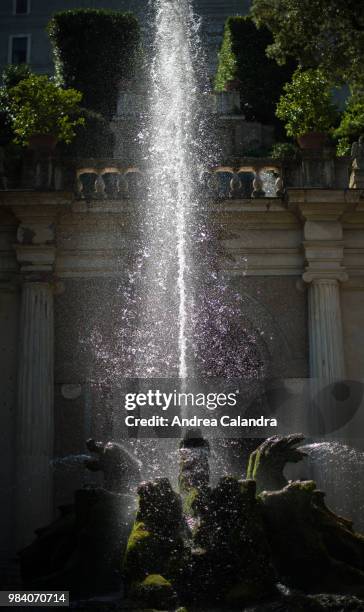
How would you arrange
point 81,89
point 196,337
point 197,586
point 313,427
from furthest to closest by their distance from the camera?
point 81,89, point 196,337, point 313,427, point 197,586

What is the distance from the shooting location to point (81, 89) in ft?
88.4

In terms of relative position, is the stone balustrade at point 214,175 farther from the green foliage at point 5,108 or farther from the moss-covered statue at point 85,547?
the green foliage at point 5,108

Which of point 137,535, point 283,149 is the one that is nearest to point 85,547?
point 137,535

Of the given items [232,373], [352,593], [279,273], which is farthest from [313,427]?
[352,593]

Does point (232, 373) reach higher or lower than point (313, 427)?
higher

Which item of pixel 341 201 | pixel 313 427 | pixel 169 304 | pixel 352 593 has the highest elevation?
pixel 341 201

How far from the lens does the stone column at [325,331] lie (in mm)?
12562

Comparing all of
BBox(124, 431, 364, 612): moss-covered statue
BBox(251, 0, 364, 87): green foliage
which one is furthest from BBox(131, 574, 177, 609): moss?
BBox(251, 0, 364, 87): green foliage

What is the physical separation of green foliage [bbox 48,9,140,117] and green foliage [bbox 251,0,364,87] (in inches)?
627

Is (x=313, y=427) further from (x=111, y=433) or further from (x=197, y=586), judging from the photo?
(x=197, y=586)

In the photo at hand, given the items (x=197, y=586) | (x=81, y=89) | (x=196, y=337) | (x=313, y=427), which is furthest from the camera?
(x=81, y=89)

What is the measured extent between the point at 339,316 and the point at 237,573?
20.0 feet

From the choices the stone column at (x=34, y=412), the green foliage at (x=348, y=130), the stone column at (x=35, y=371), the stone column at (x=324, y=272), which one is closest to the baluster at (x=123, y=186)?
the stone column at (x=35, y=371)

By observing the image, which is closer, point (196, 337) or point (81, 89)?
point (196, 337)
